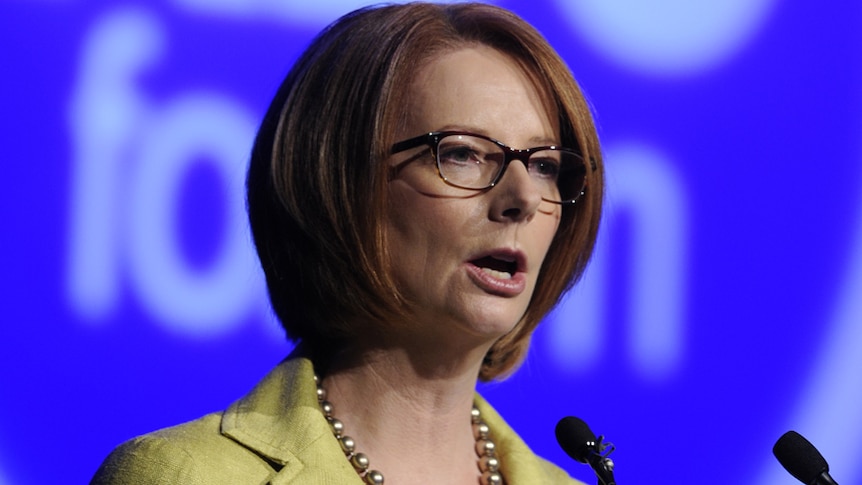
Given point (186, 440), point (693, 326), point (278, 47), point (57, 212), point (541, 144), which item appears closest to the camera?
point (186, 440)

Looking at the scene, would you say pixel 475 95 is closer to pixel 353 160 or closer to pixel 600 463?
pixel 353 160

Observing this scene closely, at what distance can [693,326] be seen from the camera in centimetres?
313

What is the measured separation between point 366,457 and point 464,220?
43 cm

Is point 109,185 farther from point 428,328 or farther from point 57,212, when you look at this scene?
point 428,328

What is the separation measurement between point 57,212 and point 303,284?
766 millimetres

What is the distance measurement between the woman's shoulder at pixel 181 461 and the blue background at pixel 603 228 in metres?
0.74

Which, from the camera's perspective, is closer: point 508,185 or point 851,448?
point 508,185

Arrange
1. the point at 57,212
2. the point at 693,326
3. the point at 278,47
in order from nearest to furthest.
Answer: the point at 57,212 < the point at 278,47 < the point at 693,326

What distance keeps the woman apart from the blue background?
1.95 feet

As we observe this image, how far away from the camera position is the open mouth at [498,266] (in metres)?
2.06

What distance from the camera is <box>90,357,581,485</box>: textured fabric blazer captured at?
1.95 m

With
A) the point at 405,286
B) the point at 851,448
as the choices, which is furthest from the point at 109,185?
the point at 851,448

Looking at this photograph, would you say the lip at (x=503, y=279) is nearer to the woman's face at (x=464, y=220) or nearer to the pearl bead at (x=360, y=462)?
the woman's face at (x=464, y=220)

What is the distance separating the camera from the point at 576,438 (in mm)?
1946
